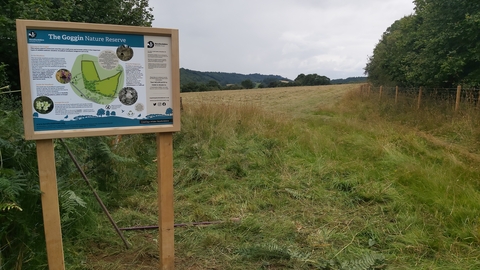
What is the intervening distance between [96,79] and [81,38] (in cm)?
29

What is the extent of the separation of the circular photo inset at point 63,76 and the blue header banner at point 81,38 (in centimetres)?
19

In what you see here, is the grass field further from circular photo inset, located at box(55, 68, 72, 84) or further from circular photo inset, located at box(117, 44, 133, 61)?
circular photo inset, located at box(117, 44, 133, 61)

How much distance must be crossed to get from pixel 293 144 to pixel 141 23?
11333 millimetres

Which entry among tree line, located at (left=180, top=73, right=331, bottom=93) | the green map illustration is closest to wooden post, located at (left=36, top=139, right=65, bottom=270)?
the green map illustration

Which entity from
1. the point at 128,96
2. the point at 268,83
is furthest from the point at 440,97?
the point at 268,83

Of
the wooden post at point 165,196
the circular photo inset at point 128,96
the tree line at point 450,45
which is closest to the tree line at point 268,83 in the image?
the tree line at point 450,45

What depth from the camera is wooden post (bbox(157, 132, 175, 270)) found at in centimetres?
274

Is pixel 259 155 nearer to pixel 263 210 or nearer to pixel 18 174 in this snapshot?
pixel 263 210

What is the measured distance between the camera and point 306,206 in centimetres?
441

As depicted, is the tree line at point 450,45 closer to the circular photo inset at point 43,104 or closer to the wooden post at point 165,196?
the wooden post at point 165,196

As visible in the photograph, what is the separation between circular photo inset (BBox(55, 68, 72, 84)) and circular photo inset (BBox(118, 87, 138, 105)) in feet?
1.16

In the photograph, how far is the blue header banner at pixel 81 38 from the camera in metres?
2.20

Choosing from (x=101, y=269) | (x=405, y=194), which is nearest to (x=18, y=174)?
(x=101, y=269)

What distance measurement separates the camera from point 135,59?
8.23 feet
